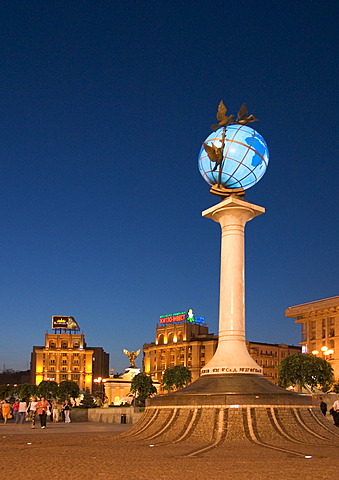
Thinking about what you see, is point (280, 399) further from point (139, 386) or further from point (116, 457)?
point (139, 386)

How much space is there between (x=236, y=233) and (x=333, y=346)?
69.9 metres

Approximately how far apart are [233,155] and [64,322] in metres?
144

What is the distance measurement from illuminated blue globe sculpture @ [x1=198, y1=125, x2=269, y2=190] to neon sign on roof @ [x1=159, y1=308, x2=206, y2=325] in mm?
121967

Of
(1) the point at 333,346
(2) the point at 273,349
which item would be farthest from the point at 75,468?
(2) the point at 273,349

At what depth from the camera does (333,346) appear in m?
87.9

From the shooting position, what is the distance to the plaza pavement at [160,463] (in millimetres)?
10727

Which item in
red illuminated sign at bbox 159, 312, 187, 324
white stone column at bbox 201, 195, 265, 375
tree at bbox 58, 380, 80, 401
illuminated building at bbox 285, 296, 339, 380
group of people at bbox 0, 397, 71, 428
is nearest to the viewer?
white stone column at bbox 201, 195, 265, 375

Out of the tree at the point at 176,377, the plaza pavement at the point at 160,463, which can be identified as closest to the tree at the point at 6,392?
the tree at the point at 176,377

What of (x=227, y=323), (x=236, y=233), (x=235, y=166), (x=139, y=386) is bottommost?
(x=139, y=386)

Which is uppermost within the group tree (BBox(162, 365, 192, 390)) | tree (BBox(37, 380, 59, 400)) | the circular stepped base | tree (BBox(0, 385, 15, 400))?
the circular stepped base

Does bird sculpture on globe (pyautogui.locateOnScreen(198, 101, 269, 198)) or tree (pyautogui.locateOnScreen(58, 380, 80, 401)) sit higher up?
bird sculpture on globe (pyautogui.locateOnScreen(198, 101, 269, 198))

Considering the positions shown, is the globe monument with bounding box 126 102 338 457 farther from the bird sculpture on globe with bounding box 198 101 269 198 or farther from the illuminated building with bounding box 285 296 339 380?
the illuminated building with bounding box 285 296 339 380

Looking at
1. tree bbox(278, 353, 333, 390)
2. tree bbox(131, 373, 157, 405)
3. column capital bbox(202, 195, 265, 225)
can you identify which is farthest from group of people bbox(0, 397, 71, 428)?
tree bbox(278, 353, 333, 390)

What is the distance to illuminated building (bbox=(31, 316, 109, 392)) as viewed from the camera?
159750mm
